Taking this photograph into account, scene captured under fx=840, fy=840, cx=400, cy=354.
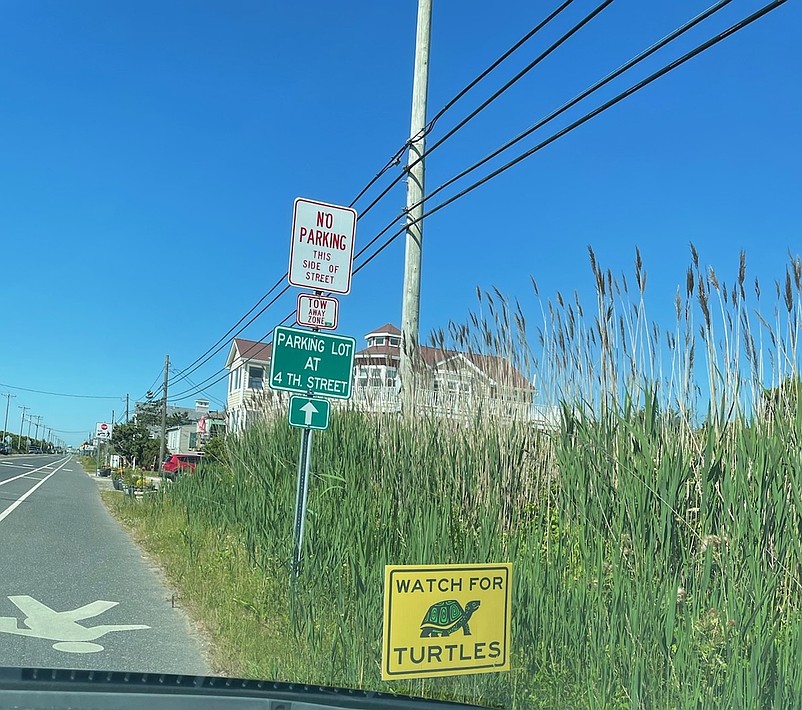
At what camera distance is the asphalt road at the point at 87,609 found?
238 inches

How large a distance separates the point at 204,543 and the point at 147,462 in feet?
171

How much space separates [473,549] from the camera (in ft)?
16.4

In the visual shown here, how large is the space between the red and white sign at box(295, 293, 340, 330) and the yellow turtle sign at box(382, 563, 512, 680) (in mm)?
3509

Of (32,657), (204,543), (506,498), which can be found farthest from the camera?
(204,543)

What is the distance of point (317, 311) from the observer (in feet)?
22.5

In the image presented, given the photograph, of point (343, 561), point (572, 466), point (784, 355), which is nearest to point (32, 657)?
point (343, 561)

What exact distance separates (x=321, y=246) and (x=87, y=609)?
414 centimetres

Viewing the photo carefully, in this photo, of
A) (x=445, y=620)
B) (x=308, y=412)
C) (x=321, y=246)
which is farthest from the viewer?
(x=321, y=246)

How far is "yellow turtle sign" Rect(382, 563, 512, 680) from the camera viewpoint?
349cm

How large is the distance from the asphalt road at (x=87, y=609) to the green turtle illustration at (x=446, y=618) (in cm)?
281

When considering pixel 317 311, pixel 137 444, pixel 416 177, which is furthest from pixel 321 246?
pixel 137 444

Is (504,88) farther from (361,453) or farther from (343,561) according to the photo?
(343,561)

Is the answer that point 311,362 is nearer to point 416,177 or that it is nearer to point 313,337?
point 313,337

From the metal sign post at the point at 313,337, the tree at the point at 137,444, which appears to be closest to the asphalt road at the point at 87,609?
the metal sign post at the point at 313,337
